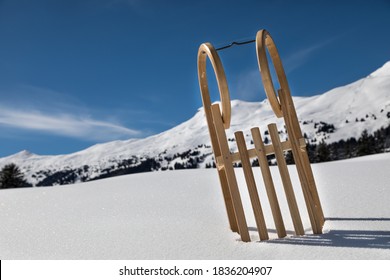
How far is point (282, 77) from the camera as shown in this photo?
4.36m

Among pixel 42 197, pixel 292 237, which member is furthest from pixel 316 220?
pixel 42 197

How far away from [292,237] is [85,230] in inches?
95.4

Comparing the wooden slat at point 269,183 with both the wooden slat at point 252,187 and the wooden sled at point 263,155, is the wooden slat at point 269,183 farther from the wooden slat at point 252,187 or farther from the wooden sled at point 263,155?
the wooden slat at point 252,187

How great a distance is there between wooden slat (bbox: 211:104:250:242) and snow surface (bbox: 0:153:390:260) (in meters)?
0.18

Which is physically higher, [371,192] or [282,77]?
[282,77]

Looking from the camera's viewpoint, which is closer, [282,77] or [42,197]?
[282,77]

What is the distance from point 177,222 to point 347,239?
199 centimetres

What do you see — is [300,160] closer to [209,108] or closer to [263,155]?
[263,155]

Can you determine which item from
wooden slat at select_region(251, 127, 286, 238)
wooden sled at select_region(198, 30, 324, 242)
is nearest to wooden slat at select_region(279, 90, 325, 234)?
wooden sled at select_region(198, 30, 324, 242)

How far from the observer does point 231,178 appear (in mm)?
3807

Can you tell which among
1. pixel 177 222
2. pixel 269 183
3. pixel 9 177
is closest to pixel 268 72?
pixel 269 183

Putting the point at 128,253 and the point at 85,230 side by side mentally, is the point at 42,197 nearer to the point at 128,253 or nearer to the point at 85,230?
the point at 85,230

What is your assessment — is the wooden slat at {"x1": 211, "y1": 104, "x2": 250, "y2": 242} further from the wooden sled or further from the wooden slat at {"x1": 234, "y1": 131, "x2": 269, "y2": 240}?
the wooden slat at {"x1": 234, "y1": 131, "x2": 269, "y2": 240}
